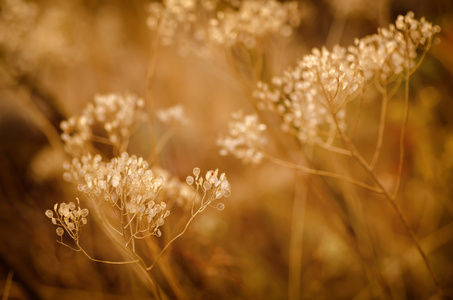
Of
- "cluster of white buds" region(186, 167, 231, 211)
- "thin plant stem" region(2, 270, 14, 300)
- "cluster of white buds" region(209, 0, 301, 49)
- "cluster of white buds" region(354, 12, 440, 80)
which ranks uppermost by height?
"cluster of white buds" region(209, 0, 301, 49)

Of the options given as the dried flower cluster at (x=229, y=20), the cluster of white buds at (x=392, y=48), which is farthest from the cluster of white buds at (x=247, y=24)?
the cluster of white buds at (x=392, y=48)

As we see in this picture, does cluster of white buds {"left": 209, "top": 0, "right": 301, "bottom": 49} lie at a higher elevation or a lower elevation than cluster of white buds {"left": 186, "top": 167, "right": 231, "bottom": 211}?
higher

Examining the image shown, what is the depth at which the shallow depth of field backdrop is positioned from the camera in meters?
1.38

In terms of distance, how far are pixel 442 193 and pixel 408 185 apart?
36 centimetres

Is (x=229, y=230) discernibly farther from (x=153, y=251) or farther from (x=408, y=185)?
(x=408, y=185)

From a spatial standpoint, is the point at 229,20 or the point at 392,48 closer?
the point at 392,48

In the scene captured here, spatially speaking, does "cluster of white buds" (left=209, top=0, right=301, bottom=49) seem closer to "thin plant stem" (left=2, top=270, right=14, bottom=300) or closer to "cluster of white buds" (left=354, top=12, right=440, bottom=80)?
"cluster of white buds" (left=354, top=12, right=440, bottom=80)

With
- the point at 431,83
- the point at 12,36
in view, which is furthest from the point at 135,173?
the point at 431,83

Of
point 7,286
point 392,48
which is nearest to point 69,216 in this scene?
point 7,286

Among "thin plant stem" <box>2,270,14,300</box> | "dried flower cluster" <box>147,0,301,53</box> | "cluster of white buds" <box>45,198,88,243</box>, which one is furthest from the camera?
"dried flower cluster" <box>147,0,301,53</box>

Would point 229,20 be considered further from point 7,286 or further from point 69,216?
Answer: point 7,286

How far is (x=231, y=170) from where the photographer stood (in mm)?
2584

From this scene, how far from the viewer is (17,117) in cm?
263

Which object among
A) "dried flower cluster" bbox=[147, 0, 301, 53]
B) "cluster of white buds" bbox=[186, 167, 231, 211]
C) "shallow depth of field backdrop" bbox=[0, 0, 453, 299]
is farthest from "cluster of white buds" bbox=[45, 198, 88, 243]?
"dried flower cluster" bbox=[147, 0, 301, 53]
